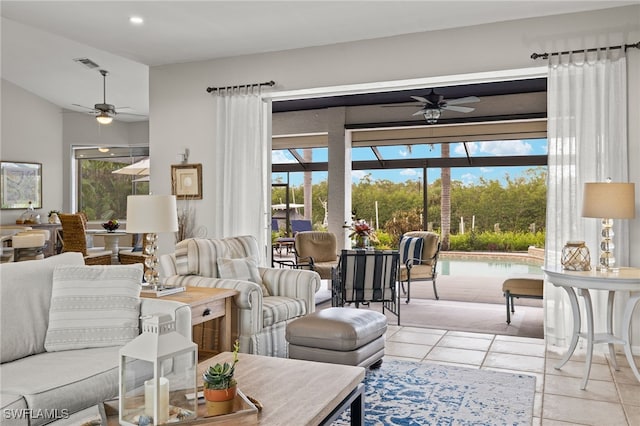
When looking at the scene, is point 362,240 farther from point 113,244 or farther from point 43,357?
point 43,357

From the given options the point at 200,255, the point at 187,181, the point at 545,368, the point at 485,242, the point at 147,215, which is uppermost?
the point at 187,181

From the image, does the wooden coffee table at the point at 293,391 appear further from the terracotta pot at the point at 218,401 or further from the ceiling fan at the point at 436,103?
the ceiling fan at the point at 436,103

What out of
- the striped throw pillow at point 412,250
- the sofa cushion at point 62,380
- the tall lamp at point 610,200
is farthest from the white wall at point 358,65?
the sofa cushion at point 62,380

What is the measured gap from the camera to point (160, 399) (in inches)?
70.6

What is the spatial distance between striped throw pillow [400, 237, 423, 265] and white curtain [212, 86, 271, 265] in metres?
2.02

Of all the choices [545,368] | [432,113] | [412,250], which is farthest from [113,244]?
[545,368]

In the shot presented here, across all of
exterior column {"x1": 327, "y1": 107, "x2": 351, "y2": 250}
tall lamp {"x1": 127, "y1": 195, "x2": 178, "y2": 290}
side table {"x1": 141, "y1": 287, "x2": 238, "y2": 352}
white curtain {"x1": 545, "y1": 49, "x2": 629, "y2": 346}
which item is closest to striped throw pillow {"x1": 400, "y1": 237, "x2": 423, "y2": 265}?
exterior column {"x1": 327, "y1": 107, "x2": 351, "y2": 250}

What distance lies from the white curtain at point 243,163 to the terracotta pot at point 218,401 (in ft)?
12.9

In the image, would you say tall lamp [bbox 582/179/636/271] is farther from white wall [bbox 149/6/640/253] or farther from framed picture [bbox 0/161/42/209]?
framed picture [bbox 0/161/42/209]

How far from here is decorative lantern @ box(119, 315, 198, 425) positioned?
1789 millimetres

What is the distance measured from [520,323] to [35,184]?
8.47 m

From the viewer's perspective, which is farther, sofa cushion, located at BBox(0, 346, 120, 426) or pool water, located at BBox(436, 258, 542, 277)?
pool water, located at BBox(436, 258, 542, 277)

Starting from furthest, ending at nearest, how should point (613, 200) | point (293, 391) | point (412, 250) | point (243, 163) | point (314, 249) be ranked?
point (314, 249) → point (412, 250) → point (243, 163) → point (613, 200) → point (293, 391)

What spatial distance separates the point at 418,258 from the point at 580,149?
2963mm
